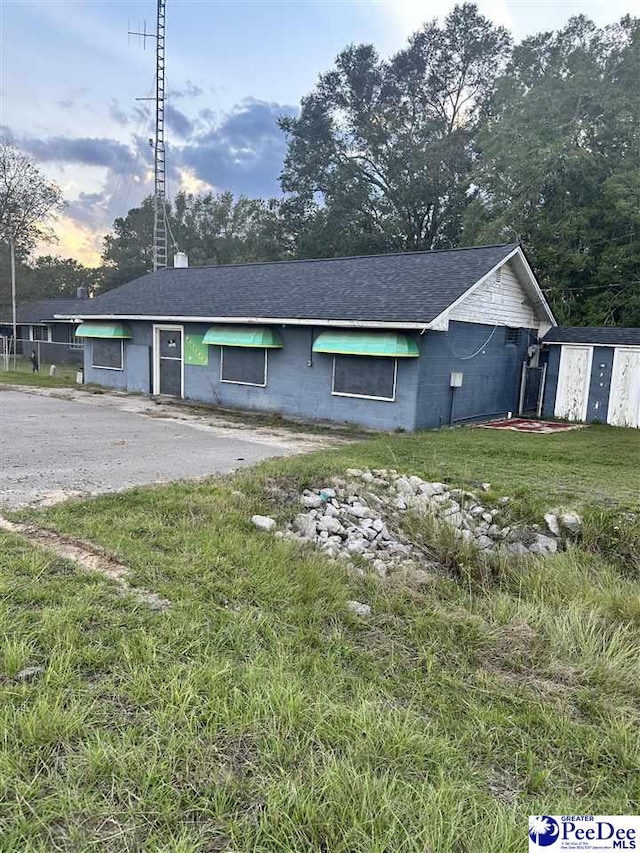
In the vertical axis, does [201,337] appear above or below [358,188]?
below

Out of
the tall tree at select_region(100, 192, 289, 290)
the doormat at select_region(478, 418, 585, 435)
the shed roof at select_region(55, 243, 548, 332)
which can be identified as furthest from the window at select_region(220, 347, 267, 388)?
the tall tree at select_region(100, 192, 289, 290)

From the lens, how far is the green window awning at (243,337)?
13.0 m

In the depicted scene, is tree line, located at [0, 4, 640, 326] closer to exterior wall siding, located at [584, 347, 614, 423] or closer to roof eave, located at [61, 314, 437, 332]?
exterior wall siding, located at [584, 347, 614, 423]

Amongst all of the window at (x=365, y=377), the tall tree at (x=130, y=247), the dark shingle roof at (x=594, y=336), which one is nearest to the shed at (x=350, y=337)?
Result: the window at (x=365, y=377)

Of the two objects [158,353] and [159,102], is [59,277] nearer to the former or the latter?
[159,102]

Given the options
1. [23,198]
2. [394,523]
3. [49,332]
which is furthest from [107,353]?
[23,198]

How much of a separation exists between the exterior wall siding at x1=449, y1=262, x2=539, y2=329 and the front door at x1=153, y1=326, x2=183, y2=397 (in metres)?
7.64

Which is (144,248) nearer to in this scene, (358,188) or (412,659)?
(358,188)

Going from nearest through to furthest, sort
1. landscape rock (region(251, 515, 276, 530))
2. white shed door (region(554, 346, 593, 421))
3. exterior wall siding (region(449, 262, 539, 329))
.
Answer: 1. landscape rock (region(251, 515, 276, 530))
2. exterior wall siding (region(449, 262, 539, 329))
3. white shed door (region(554, 346, 593, 421))

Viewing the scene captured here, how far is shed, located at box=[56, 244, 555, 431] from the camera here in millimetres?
11211

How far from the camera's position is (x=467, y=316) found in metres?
12.1

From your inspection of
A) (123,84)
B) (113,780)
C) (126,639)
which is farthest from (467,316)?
(123,84)

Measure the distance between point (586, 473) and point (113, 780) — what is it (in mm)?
7223

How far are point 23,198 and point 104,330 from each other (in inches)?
1021
